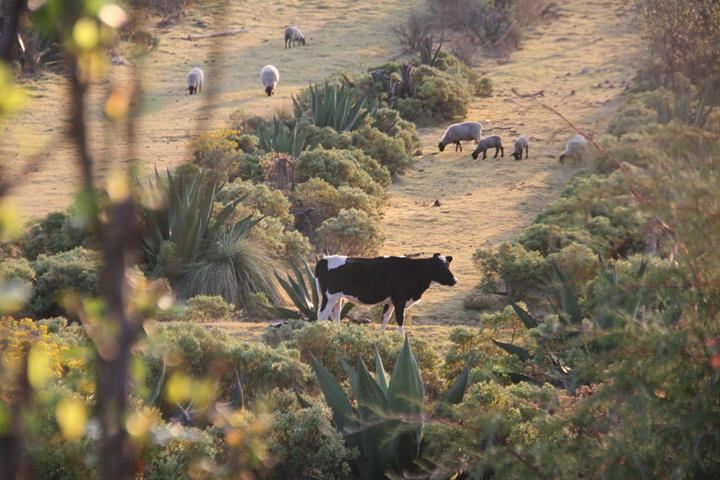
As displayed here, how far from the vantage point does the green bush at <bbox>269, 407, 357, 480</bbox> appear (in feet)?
18.9

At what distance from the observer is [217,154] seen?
16.6 metres

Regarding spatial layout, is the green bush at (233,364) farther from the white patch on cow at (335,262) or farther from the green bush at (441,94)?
the green bush at (441,94)

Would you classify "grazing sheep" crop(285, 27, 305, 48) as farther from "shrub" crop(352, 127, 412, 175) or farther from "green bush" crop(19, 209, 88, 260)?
"green bush" crop(19, 209, 88, 260)

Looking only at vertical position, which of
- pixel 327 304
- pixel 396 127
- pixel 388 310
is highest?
pixel 327 304

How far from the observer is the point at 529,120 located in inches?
907

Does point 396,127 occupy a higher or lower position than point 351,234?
lower

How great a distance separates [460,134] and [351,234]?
24.7 feet

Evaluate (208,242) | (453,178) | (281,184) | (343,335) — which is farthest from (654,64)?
(343,335)

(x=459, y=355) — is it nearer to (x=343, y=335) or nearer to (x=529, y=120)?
(x=343, y=335)

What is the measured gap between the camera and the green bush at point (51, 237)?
13.0 m

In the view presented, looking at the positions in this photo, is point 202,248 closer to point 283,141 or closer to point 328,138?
point 283,141

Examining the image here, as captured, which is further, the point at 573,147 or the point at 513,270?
the point at 573,147

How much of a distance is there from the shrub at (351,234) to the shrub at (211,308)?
2.79 m

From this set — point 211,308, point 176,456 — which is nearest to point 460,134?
point 211,308
